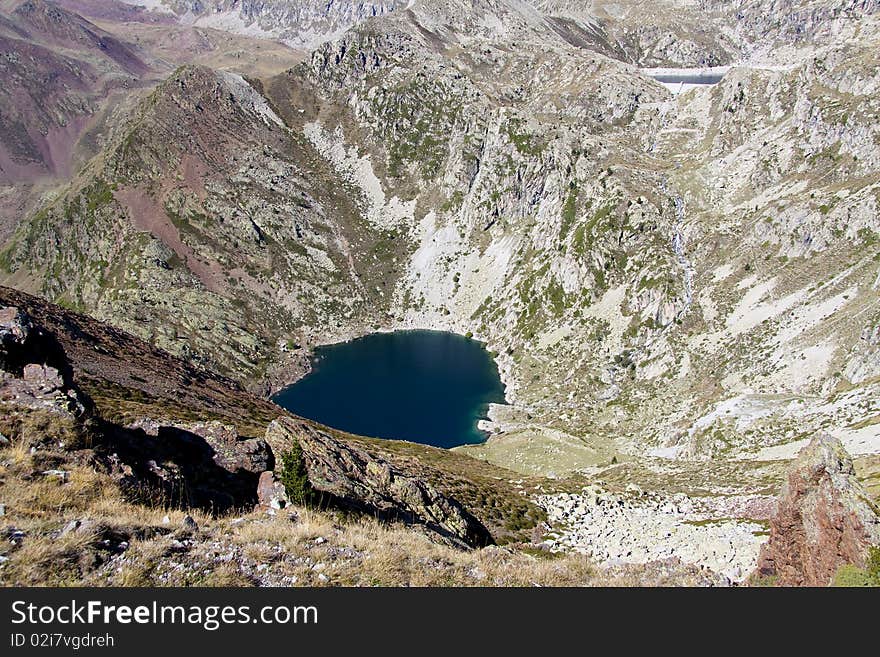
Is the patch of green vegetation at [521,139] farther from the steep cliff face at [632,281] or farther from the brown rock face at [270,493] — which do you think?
the brown rock face at [270,493]

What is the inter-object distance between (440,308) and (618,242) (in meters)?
65.9

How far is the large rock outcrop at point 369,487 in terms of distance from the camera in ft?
88.3

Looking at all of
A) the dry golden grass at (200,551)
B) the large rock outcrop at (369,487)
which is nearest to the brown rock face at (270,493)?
the large rock outcrop at (369,487)

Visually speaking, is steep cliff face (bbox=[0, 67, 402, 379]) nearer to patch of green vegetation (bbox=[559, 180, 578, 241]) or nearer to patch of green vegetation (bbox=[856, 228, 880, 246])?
patch of green vegetation (bbox=[559, 180, 578, 241])

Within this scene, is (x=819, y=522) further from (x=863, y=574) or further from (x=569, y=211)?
(x=569, y=211)

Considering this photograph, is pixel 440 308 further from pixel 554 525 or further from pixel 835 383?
pixel 554 525

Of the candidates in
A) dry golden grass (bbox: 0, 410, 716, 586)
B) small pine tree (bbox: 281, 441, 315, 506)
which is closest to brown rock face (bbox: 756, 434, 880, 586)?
dry golden grass (bbox: 0, 410, 716, 586)

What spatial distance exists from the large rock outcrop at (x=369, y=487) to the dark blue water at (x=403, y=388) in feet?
295

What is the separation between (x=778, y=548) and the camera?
79.0 feet

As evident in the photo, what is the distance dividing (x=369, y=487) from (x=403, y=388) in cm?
12045

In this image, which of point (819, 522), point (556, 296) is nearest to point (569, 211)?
point (556, 296)

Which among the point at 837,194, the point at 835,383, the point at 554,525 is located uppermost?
the point at 837,194

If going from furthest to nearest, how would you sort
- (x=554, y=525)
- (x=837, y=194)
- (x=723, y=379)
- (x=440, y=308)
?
(x=440, y=308)
(x=837, y=194)
(x=723, y=379)
(x=554, y=525)

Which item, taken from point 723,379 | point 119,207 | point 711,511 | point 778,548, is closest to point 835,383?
point 723,379
